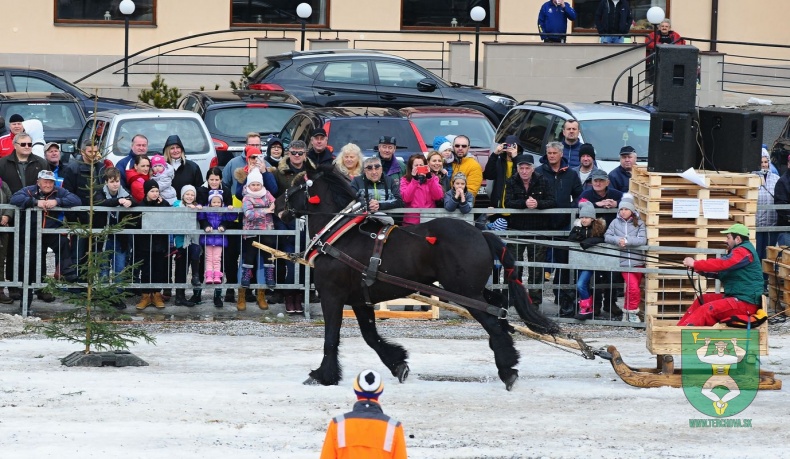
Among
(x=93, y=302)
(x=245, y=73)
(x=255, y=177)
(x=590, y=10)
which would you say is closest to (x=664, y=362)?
(x=93, y=302)

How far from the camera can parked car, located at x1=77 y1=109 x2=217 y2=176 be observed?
66.1ft

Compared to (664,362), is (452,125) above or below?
above

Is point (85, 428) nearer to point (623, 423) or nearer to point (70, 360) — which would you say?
point (70, 360)

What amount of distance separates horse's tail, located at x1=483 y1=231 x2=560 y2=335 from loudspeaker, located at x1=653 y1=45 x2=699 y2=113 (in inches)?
144

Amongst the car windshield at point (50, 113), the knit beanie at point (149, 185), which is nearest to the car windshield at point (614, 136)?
the knit beanie at point (149, 185)

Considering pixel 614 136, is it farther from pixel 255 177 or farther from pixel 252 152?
pixel 255 177

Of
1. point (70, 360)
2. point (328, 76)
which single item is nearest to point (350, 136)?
point (328, 76)

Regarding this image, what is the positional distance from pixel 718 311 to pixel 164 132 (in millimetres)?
9617

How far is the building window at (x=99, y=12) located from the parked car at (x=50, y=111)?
9.44m

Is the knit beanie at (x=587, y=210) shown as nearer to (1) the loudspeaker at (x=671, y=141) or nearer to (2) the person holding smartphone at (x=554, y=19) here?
(1) the loudspeaker at (x=671, y=141)

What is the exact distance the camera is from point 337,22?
32344 millimetres

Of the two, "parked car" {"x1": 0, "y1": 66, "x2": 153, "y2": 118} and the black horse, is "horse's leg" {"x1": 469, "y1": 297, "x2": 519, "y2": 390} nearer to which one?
the black horse

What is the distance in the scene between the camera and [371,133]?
2042 centimetres

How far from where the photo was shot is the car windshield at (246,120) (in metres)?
21.9
